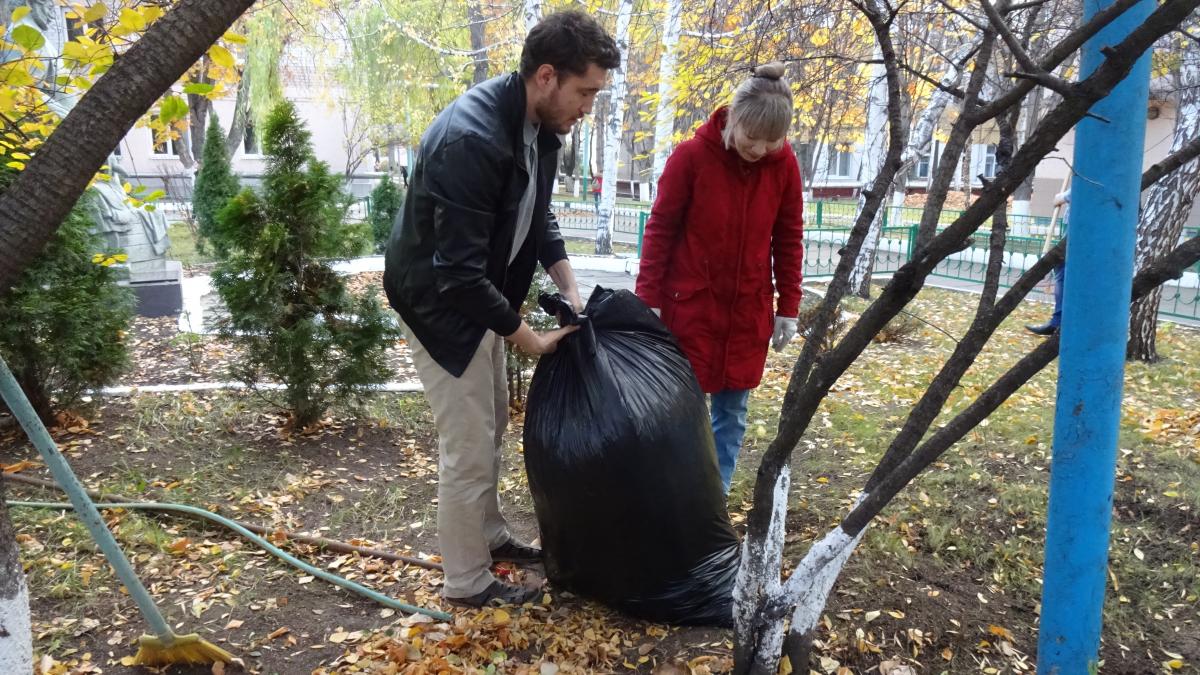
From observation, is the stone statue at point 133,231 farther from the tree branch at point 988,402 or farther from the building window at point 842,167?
the building window at point 842,167

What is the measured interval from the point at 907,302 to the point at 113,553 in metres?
1.74

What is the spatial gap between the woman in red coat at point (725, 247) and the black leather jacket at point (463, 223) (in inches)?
19.2

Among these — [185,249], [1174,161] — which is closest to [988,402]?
[1174,161]

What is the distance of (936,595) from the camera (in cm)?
238

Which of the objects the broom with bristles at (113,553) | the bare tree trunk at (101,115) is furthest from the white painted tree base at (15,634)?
the bare tree trunk at (101,115)

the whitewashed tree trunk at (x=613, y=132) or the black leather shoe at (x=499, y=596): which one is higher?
the whitewashed tree trunk at (x=613, y=132)

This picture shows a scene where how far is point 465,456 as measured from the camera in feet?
7.45

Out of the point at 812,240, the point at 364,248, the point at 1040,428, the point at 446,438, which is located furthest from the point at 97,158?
the point at 812,240

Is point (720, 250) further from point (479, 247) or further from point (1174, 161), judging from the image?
point (1174, 161)

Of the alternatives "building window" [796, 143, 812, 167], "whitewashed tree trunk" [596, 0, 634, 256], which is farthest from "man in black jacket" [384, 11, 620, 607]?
"building window" [796, 143, 812, 167]

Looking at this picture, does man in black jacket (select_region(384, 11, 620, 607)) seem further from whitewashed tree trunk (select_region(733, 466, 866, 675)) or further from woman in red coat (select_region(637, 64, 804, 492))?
whitewashed tree trunk (select_region(733, 466, 866, 675))

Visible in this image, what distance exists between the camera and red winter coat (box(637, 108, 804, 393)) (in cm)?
249

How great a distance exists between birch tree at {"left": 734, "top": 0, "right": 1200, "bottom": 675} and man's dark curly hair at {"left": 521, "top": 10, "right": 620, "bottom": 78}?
2.20ft

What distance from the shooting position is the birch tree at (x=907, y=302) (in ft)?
3.93
